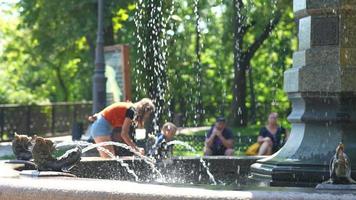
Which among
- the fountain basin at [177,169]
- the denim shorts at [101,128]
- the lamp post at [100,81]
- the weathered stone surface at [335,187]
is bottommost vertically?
the fountain basin at [177,169]

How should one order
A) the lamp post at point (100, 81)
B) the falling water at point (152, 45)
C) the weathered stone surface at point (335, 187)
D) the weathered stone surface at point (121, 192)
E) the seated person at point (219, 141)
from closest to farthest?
the weathered stone surface at point (121, 192) → the weathered stone surface at point (335, 187) → the seated person at point (219, 141) → the lamp post at point (100, 81) → the falling water at point (152, 45)

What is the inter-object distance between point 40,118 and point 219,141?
18207mm

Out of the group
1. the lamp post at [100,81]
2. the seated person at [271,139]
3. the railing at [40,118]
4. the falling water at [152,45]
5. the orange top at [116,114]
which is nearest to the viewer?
the orange top at [116,114]

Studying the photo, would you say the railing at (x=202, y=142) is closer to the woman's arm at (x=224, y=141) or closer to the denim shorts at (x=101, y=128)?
Result: the woman's arm at (x=224, y=141)

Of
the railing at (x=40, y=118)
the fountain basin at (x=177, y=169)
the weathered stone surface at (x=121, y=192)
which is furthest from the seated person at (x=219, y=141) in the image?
the railing at (x=40, y=118)

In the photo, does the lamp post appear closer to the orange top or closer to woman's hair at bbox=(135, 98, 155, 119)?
the orange top

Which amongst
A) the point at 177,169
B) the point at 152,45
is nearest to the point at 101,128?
the point at 177,169

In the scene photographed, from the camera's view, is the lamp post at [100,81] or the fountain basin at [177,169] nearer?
the fountain basin at [177,169]

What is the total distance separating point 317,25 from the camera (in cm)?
788

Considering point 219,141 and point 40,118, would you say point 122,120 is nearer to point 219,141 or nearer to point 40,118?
point 219,141

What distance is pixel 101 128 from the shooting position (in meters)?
11.8

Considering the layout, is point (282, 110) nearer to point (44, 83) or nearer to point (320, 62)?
point (44, 83)

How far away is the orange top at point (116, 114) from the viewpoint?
1147cm

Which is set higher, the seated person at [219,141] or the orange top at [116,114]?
the orange top at [116,114]
